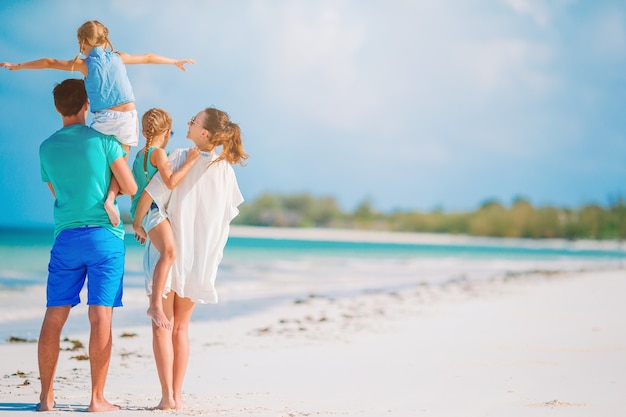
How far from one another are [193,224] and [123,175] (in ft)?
1.46

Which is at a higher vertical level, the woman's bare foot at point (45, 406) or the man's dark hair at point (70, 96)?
the man's dark hair at point (70, 96)

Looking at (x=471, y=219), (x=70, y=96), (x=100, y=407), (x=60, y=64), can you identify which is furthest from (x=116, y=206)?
(x=471, y=219)

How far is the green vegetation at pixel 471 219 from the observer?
5459 centimetres

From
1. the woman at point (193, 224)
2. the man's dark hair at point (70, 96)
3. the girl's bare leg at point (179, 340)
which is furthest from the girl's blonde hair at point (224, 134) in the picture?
the girl's bare leg at point (179, 340)

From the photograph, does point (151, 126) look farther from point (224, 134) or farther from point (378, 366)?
point (378, 366)

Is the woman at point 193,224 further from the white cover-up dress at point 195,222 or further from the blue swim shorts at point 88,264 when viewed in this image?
the blue swim shorts at point 88,264

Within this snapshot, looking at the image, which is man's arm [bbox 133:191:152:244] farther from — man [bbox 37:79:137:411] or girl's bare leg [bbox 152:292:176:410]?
girl's bare leg [bbox 152:292:176:410]

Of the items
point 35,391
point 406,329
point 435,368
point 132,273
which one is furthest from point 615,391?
point 132,273

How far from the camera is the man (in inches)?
142

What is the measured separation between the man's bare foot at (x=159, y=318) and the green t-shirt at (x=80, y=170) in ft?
1.45

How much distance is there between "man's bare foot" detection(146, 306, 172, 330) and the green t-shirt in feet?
1.45

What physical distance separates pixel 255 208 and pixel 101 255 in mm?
63477

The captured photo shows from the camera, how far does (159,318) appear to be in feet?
12.1

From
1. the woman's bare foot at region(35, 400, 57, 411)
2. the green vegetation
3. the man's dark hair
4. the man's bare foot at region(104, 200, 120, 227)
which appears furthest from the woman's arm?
the green vegetation
